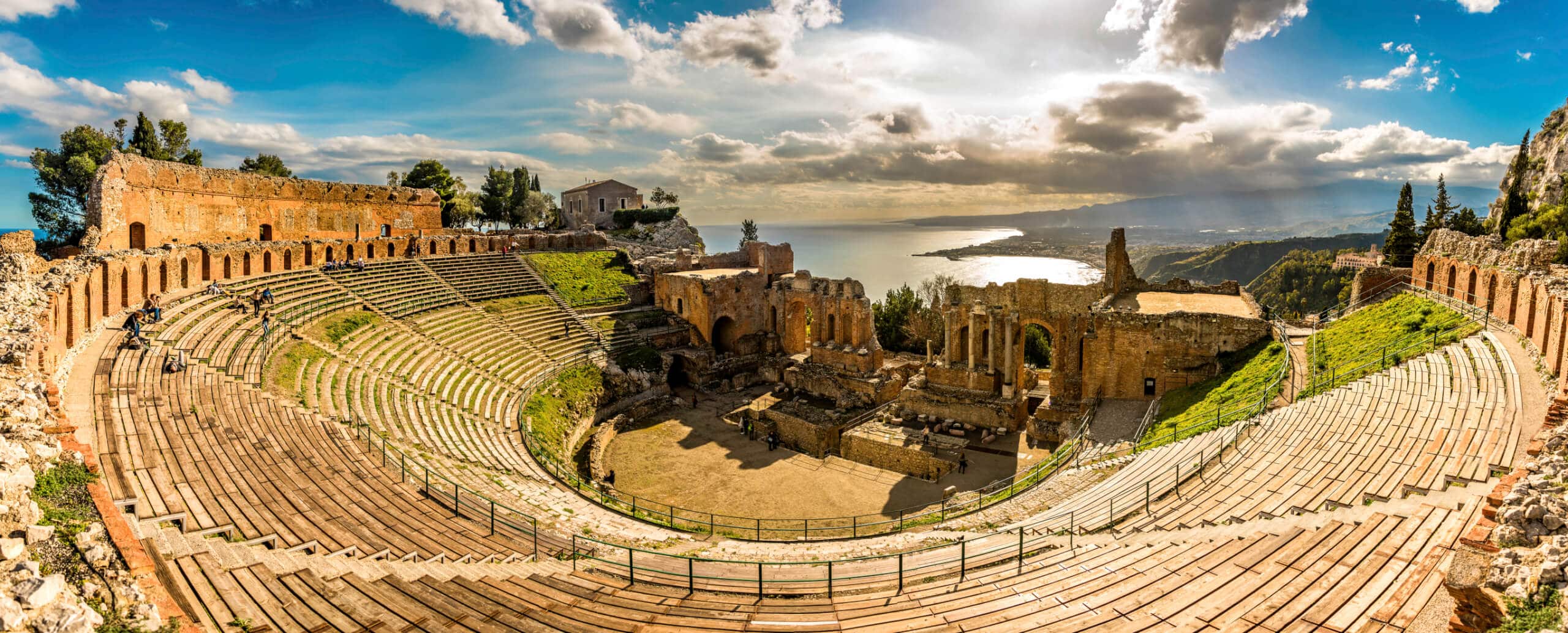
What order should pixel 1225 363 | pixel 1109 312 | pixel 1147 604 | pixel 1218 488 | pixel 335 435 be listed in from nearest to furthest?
1. pixel 1147 604
2. pixel 1218 488
3. pixel 335 435
4. pixel 1225 363
5. pixel 1109 312

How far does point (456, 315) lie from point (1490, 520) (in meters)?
32.2

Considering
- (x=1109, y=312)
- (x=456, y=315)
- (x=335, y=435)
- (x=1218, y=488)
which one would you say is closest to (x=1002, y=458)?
(x=1109, y=312)

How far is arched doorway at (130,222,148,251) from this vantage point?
89.4ft

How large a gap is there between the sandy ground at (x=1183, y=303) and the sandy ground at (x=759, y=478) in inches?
272

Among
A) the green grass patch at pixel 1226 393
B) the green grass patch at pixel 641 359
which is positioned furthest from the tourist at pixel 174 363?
the green grass patch at pixel 1226 393

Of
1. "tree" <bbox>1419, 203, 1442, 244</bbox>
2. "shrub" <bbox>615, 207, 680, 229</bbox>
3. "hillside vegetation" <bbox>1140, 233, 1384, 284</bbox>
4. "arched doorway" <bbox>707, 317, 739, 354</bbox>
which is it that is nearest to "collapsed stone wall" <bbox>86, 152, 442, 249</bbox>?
"shrub" <bbox>615, 207, 680, 229</bbox>

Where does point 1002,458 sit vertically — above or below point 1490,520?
below

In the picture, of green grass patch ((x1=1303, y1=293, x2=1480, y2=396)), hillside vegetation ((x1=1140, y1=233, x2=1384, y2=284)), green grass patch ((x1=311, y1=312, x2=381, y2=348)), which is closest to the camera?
green grass patch ((x1=1303, y1=293, x2=1480, y2=396))

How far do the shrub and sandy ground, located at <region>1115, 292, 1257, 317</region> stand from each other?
38.3 m

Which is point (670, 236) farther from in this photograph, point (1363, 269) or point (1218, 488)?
point (1218, 488)

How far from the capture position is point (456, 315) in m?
30.7

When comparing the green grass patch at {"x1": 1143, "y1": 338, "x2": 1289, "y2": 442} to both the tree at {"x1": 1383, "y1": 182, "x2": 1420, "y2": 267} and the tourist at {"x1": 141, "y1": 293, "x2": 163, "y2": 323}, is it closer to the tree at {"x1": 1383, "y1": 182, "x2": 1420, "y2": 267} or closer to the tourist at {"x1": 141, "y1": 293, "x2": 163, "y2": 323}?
the tree at {"x1": 1383, "y1": 182, "x2": 1420, "y2": 267}

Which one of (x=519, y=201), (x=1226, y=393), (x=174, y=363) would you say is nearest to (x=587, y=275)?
(x=519, y=201)

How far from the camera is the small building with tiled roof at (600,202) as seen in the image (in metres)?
57.5
